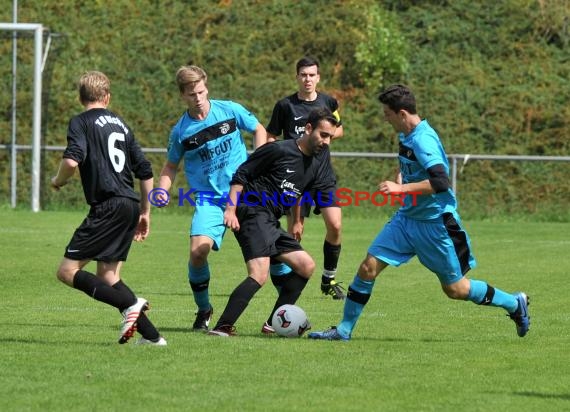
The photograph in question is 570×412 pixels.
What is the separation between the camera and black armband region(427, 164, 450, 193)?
7.68 meters

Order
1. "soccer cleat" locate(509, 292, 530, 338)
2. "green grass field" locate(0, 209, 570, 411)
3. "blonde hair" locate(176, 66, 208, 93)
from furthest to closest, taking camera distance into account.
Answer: "blonde hair" locate(176, 66, 208, 93) → "soccer cleat" locate(509, 292, 530, 338) → "green grass field" locate(0, 209, 570, 411)

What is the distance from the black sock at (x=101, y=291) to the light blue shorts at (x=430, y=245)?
1.78 meters

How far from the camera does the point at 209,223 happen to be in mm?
8914

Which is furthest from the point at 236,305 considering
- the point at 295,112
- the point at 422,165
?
the point at 295,112

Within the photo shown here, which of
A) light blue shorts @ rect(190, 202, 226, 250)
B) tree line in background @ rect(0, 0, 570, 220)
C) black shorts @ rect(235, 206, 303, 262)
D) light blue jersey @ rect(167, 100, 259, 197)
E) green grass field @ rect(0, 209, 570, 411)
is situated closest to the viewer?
green grass field @ rect(0, 209, 570, 411)

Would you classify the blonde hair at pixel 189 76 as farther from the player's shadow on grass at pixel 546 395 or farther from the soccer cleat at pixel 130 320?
the player's shadow on grass at pixel 546 395

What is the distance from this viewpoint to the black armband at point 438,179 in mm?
7676

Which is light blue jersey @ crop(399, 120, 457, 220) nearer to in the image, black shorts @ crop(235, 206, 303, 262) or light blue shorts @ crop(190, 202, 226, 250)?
black shorts @ crop(235, 206, 303, 262)

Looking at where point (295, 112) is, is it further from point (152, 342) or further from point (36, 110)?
point (36, 110)

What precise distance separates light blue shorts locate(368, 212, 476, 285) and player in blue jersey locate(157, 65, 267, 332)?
4.84 feet

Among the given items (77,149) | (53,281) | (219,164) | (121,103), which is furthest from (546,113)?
(77,149)

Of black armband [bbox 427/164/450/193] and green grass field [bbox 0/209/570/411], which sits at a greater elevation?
black armband [bbox 427/164/450/193]

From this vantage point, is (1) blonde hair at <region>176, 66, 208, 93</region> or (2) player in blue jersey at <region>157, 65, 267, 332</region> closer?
(1) blonde hair at <region>176, 66, 208, 93</region>

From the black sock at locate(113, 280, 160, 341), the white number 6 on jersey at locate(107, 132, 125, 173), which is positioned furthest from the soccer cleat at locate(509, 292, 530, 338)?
the white number 6 on jersey at locate(107, 132, 125, 173)
